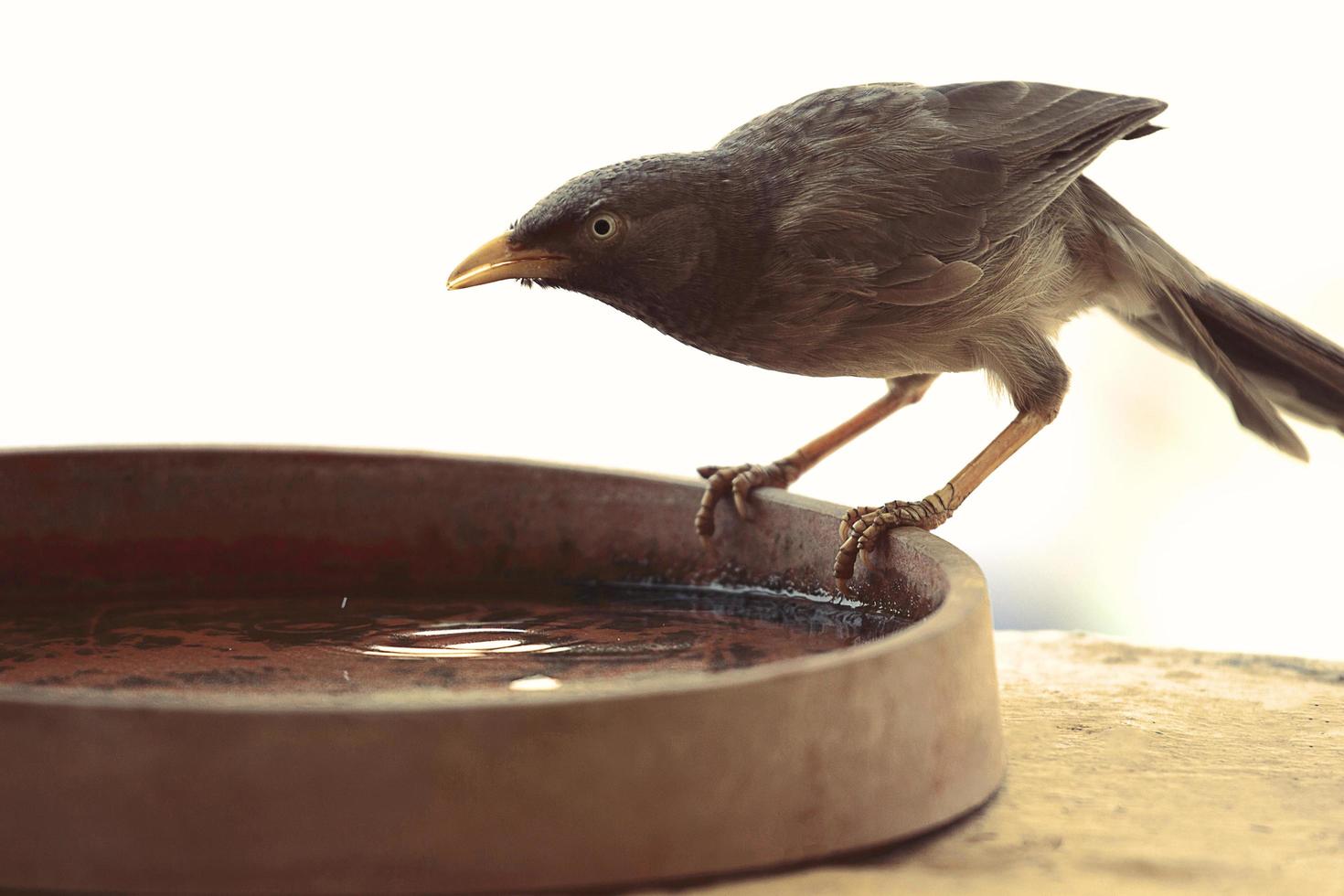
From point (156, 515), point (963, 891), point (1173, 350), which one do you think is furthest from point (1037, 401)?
point (156, 515)

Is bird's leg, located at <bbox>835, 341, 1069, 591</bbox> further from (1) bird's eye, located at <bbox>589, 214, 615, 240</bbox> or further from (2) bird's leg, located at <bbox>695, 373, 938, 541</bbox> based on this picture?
(1) bird's eye, located at <bbox>589, 214, 615, 240</bbox>

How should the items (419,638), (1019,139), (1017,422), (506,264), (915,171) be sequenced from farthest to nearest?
(1017,422), (1019,139), (915,171), (506,264), (419,638)

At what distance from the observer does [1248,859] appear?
2076 millimetres

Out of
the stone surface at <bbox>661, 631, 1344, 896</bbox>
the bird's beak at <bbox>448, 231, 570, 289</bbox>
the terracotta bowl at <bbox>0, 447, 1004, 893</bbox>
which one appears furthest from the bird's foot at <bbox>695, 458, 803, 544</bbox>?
the terracotta bowl at <bbox>0, 447, 1004, 893</bbox>

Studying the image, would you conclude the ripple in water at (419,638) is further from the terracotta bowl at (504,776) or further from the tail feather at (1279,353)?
the tail feather at (1279,353)

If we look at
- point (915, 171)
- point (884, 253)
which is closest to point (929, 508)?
point (884, 253)

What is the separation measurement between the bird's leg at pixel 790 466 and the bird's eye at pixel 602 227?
0.56 m

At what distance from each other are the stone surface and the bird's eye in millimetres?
1221

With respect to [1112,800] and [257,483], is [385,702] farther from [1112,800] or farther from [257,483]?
[257,483]

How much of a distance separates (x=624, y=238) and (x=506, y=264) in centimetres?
24

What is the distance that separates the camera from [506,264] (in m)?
3.06

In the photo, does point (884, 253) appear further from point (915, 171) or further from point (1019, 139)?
point (1019, 139)

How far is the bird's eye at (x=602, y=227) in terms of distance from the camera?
3.06m

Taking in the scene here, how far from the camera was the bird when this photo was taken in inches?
121
